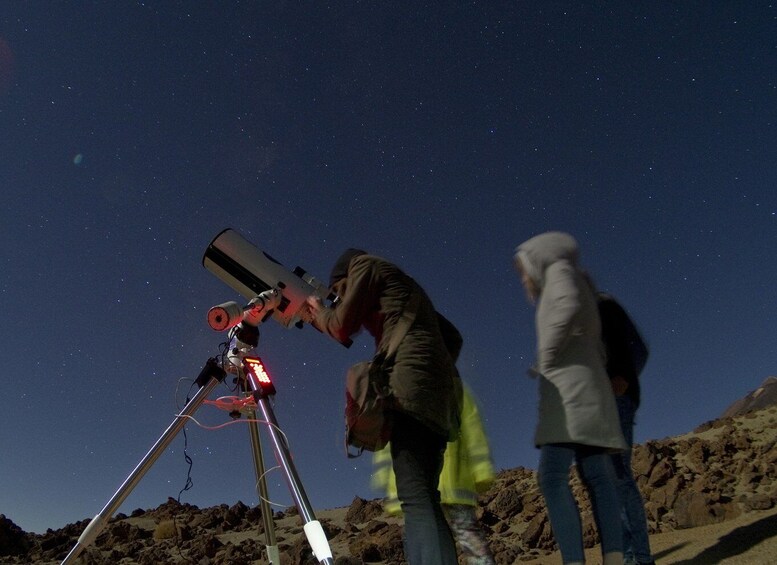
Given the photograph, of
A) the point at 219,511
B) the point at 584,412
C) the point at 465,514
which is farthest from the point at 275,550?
the point at 219,511

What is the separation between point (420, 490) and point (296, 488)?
21.3 inches

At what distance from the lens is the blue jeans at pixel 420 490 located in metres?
1.82

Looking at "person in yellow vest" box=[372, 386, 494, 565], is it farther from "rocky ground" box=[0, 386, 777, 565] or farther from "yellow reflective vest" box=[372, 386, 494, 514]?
"rocky ground" box=[0, 386, 777, 565]

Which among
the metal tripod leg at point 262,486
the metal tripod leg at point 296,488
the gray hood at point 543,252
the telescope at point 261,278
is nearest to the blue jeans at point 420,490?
the metal tripod leg at point 296,488

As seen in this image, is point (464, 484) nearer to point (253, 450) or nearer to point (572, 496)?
point (572, 496)

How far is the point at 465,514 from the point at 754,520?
3.27 meters

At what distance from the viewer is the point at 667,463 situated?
23.6 feet

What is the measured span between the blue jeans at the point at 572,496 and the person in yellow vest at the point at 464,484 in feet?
0.85

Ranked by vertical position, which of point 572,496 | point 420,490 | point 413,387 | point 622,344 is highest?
point 622,344

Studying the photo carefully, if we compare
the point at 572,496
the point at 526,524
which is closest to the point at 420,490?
the point at 572,496

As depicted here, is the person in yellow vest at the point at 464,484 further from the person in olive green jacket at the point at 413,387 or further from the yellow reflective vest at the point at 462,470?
Result: the person in olive green jacket at the point at 413,387

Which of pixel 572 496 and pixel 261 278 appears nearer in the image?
pixel 572 496

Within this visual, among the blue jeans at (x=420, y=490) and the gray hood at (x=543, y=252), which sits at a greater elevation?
the gray hood at (x=543, y=252)

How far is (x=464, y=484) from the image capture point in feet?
7.87
